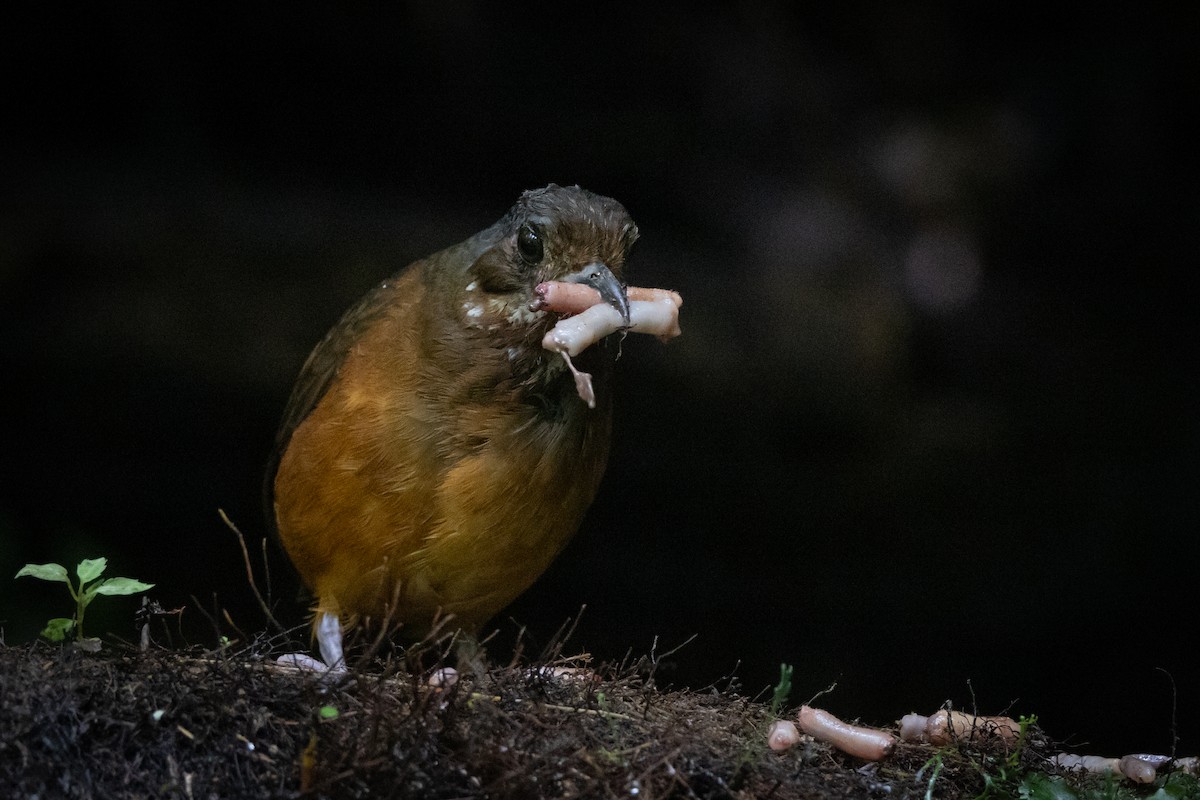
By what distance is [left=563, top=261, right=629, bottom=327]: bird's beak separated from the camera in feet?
8.89

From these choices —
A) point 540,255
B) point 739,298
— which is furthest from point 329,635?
point 739,298

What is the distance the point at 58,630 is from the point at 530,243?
1457 mm

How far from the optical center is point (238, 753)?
2002 millimetres

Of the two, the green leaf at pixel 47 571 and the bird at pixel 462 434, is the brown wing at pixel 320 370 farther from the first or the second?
the green leaf at pixel 47 571

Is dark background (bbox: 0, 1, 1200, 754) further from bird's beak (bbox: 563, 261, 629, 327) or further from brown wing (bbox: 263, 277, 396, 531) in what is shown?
bird's beak (bbox: 563, 261, 629, 327)

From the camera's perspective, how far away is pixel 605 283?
9.13 feet

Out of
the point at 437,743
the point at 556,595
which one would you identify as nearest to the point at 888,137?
the point at 556,595

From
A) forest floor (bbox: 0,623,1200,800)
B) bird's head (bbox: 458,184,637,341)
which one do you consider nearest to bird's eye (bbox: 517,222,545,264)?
bird's head (bbox: 458,184,637,341)

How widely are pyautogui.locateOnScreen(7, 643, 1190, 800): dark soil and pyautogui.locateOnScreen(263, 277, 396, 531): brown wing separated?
1.08m

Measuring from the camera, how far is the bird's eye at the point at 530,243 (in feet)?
9.70

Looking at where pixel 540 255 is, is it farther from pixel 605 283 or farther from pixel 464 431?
pixel 464 431

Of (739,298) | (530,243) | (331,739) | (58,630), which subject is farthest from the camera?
(739,298)

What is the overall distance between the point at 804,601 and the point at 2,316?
2.87 m

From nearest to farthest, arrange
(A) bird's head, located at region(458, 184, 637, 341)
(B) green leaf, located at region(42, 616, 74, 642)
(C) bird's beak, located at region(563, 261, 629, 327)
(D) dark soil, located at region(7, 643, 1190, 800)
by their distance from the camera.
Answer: (D) dark soil, located at region(7, 643, 1190, 800)
(B) green leaf, located at region(42, 616, 74, 642)
(C) bird's beak, located at region(563, 261, 629, 327)
(A) bird's head, located at region(458, 184, 637, 341)
